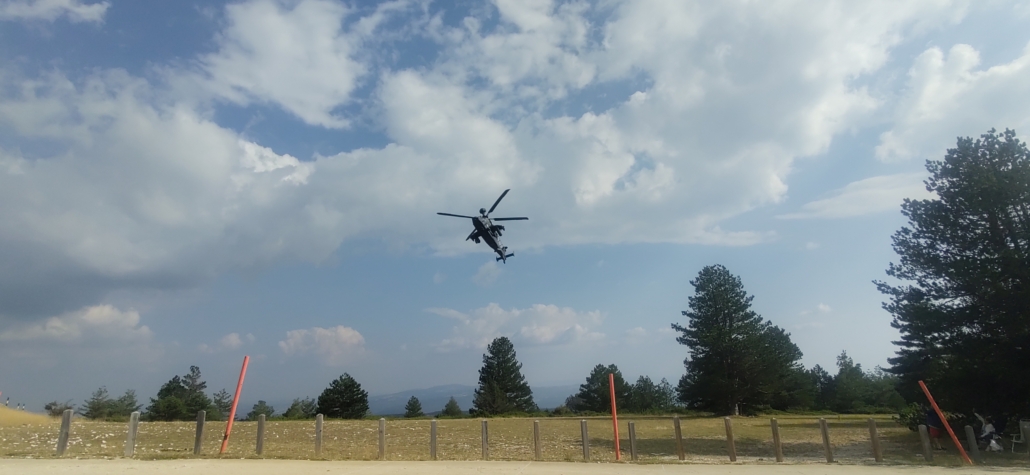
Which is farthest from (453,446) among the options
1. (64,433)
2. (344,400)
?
(344,400)

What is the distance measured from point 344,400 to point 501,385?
75.7ft

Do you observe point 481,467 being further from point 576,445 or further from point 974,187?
point 974,187

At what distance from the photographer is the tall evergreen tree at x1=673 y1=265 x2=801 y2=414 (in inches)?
1956

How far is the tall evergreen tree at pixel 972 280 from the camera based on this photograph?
800 inches

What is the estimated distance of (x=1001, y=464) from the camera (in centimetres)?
1652

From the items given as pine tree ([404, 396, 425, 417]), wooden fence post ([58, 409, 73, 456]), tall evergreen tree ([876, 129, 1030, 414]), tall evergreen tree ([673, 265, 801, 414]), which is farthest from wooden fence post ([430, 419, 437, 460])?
pine tree ([404, 396, 425, 417])

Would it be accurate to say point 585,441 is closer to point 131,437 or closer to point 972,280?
point 131,437

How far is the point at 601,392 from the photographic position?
82000mm

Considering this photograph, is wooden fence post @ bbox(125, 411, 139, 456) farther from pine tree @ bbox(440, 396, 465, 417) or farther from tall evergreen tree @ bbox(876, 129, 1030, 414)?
pine tree @ bbox(440, 396, 465, 417)

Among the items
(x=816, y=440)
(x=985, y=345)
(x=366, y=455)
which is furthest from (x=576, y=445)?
(x=985, y=345)

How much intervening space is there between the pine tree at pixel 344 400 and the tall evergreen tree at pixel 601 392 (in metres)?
33.1

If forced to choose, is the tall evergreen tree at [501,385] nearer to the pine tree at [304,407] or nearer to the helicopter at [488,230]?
the pine tree at [304,407]

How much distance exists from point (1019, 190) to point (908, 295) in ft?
18.4

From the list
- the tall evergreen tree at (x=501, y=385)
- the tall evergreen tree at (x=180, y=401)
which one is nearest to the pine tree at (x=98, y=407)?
the tall evergreen tree at (x=180, y=401)
